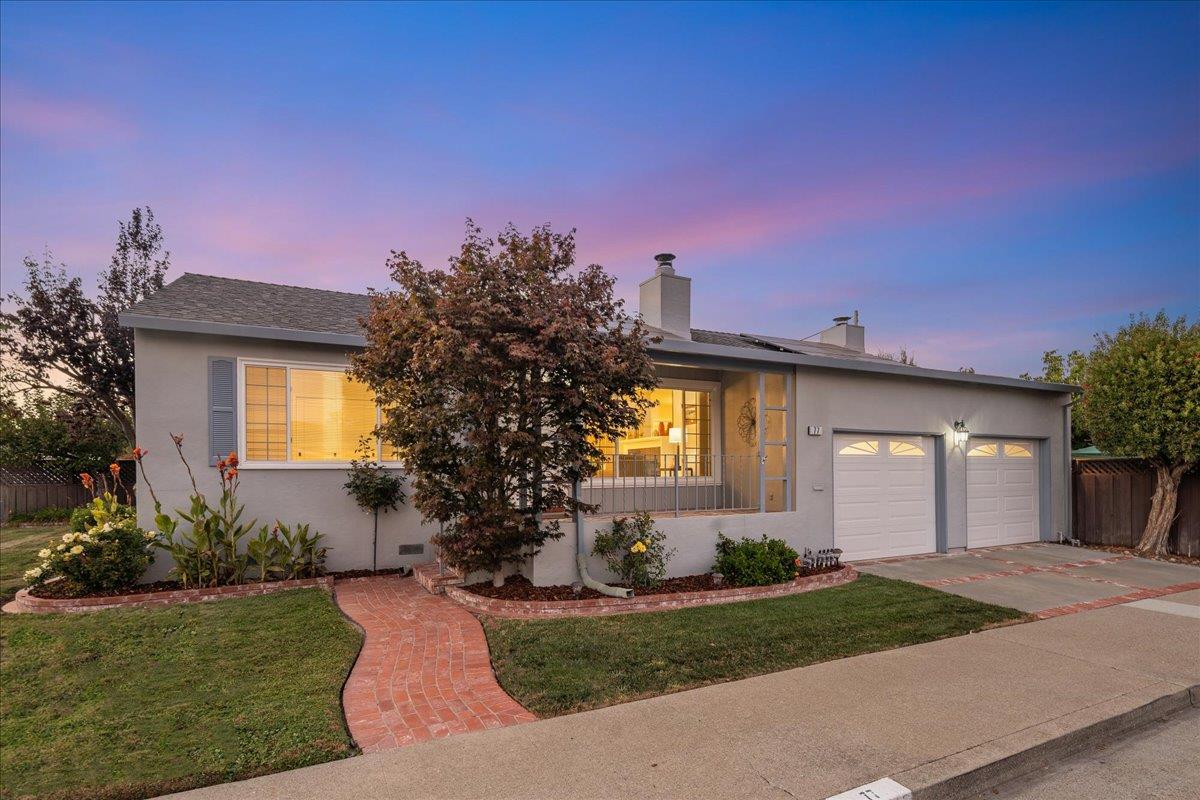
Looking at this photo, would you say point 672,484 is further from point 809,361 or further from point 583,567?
point 583,567

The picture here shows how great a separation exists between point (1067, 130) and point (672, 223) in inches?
283

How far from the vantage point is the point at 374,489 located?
25.7 feet

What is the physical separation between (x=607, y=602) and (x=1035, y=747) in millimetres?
3898

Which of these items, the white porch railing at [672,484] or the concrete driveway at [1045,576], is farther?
the white porch railing at [672,484]

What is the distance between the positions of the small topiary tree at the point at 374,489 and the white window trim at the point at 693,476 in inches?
121

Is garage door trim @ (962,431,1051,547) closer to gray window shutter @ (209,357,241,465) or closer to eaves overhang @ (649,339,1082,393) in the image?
eaves overhang @ (649,339,1082,393)

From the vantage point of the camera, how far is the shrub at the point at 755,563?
7383mm

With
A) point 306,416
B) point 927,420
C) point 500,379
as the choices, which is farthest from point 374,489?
point 927,420

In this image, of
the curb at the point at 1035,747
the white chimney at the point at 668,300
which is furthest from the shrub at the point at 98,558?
the white chimney at the point at 668,300

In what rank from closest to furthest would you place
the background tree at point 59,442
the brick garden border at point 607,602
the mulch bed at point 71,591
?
the brick garden border at point 607,602
the mulch bed at point 71,591
the background tree at point 59,442

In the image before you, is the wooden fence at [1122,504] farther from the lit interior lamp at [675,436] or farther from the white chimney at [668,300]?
the white chimney at [668,300]

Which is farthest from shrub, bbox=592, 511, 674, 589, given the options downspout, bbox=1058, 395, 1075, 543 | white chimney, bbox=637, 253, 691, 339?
downspout, bbox=1058, 395, 1075, 543

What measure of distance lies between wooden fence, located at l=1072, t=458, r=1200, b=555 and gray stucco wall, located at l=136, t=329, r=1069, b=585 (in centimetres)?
308

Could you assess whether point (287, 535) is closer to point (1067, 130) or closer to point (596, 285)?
point (596, 285)
